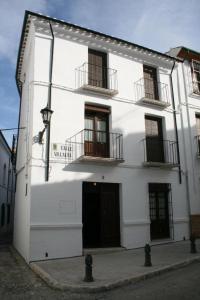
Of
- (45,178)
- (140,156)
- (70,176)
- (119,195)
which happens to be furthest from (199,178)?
(45,178)

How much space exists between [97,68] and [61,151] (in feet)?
13.9

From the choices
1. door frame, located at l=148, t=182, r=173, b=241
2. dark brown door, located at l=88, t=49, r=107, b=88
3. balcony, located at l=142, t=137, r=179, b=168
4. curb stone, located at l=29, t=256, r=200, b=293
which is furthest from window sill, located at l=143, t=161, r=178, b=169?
curb stone, located at l=29, t=256, r=200, b=293

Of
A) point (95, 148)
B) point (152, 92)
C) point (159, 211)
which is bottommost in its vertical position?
point (159, 211)

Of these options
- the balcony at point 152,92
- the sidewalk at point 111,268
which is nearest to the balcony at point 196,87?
the balcony at point 152,92

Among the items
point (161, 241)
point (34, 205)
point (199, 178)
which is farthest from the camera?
point (199, 178)

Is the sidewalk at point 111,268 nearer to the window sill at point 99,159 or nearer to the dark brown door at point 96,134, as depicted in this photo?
the window sill at point 99,159

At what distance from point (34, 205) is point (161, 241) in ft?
18.0

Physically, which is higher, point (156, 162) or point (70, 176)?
point (156, 162)

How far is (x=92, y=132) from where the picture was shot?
10.9m

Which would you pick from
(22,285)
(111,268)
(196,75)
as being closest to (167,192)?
(111,268)

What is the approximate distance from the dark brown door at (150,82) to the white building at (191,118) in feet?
4.56

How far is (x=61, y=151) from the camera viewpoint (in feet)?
32.1

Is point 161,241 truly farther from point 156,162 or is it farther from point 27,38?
point 27,38

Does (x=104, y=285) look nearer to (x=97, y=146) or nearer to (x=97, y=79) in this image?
(x=97, y=146)
